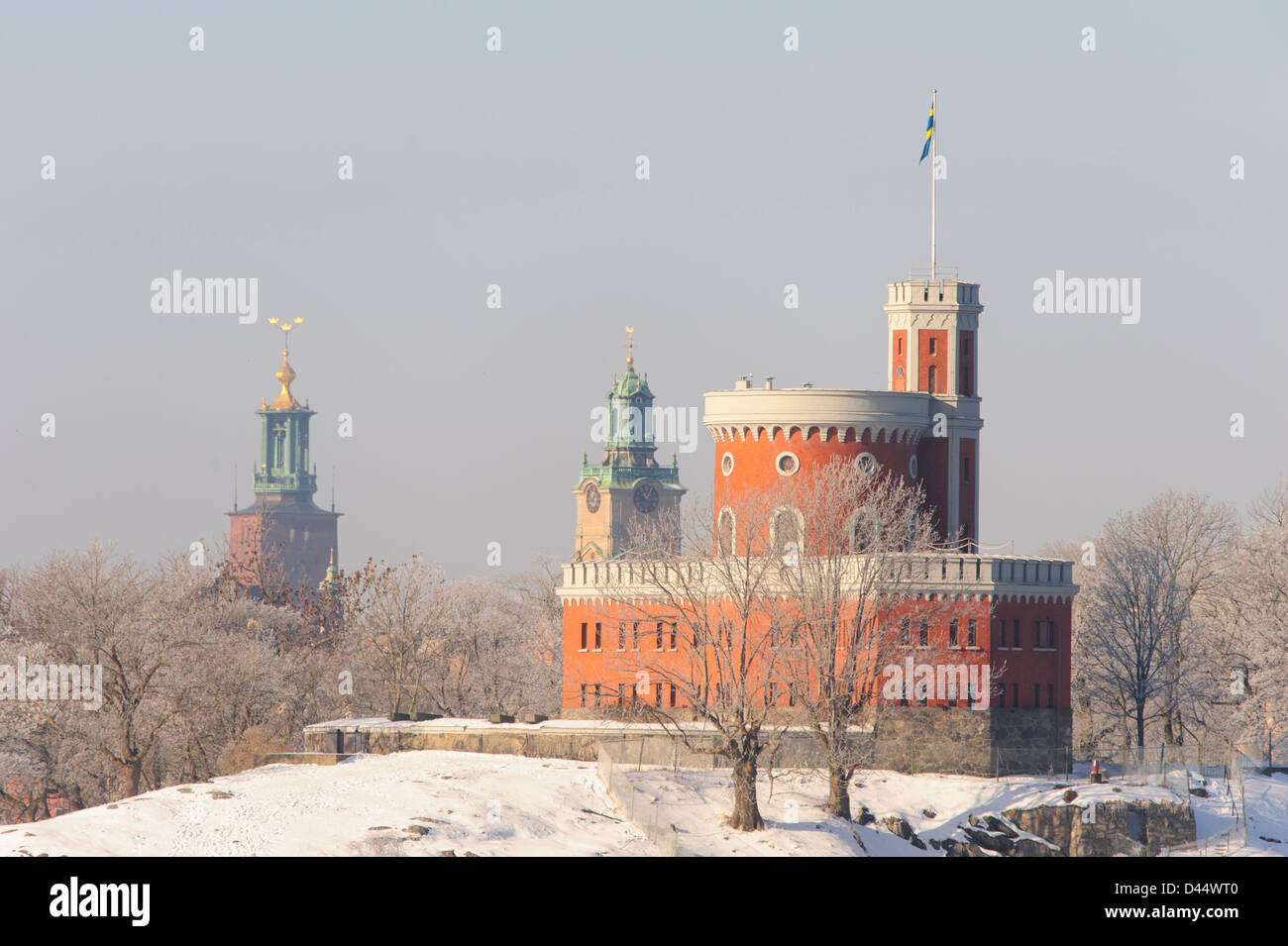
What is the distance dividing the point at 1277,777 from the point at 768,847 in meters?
22.6

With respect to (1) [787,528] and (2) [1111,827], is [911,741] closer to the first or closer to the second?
(2) [1111,827]

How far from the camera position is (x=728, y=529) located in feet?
249

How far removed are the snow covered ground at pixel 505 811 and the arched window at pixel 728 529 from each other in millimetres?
9793

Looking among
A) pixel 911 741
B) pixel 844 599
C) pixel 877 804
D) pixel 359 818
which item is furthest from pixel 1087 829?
pixel 359 818

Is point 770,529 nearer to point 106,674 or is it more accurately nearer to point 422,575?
point 106,674

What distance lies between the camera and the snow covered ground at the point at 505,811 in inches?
2156

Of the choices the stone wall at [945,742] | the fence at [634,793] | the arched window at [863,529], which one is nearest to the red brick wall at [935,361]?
the arched window at [863,529]

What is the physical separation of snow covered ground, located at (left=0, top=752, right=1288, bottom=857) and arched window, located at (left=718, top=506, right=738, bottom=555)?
9.79m

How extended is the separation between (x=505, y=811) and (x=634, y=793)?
4300 millimetres

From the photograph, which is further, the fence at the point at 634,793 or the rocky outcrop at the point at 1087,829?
the rocky outcrop at the point at 1087,829

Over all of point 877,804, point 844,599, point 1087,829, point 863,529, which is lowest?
point 1087,829

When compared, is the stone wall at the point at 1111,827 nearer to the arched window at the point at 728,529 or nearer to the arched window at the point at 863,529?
the arched window at the point at 863,529

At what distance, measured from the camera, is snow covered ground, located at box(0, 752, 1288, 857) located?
54.8m
